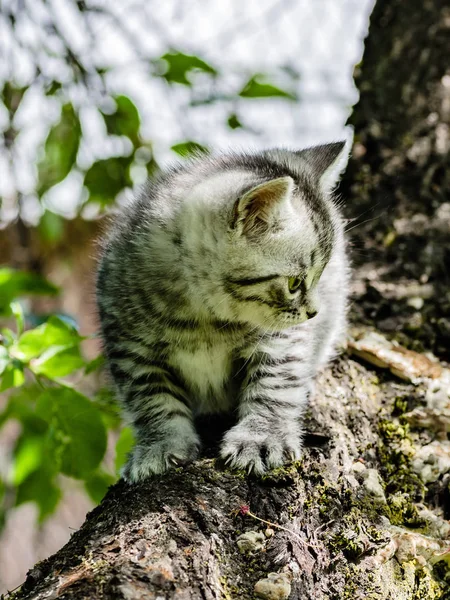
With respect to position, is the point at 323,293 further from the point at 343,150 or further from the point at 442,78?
the point at 442,78

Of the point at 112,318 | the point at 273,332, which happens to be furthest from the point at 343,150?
the point at 112,318

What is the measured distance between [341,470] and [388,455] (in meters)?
0.20

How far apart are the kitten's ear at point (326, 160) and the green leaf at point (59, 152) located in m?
0.75

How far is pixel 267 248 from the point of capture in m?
1.70

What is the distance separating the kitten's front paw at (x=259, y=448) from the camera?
4.68 ft

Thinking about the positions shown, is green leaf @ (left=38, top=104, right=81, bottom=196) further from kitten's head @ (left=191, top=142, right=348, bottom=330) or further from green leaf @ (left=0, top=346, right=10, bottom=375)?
green leaf @ (left=0, top=346, right=10, bottom=375)

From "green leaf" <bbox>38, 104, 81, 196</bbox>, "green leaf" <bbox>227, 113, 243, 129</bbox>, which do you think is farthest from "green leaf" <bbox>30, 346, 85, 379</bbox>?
"green leaf" <bbox>227, 113, 243, 129</bbox>

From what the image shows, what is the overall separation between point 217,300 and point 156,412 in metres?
0.36

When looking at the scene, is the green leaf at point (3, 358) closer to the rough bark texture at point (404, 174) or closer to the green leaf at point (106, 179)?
the green leaf at point (106, 179)

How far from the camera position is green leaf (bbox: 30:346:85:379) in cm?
168

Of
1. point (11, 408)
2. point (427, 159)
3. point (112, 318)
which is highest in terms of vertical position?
point (427, 159)

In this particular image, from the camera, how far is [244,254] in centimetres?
169

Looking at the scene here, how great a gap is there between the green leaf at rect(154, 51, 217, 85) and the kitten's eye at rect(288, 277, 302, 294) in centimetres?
85

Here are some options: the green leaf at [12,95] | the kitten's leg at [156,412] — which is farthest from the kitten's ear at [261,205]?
the green leaf at [12,95]
